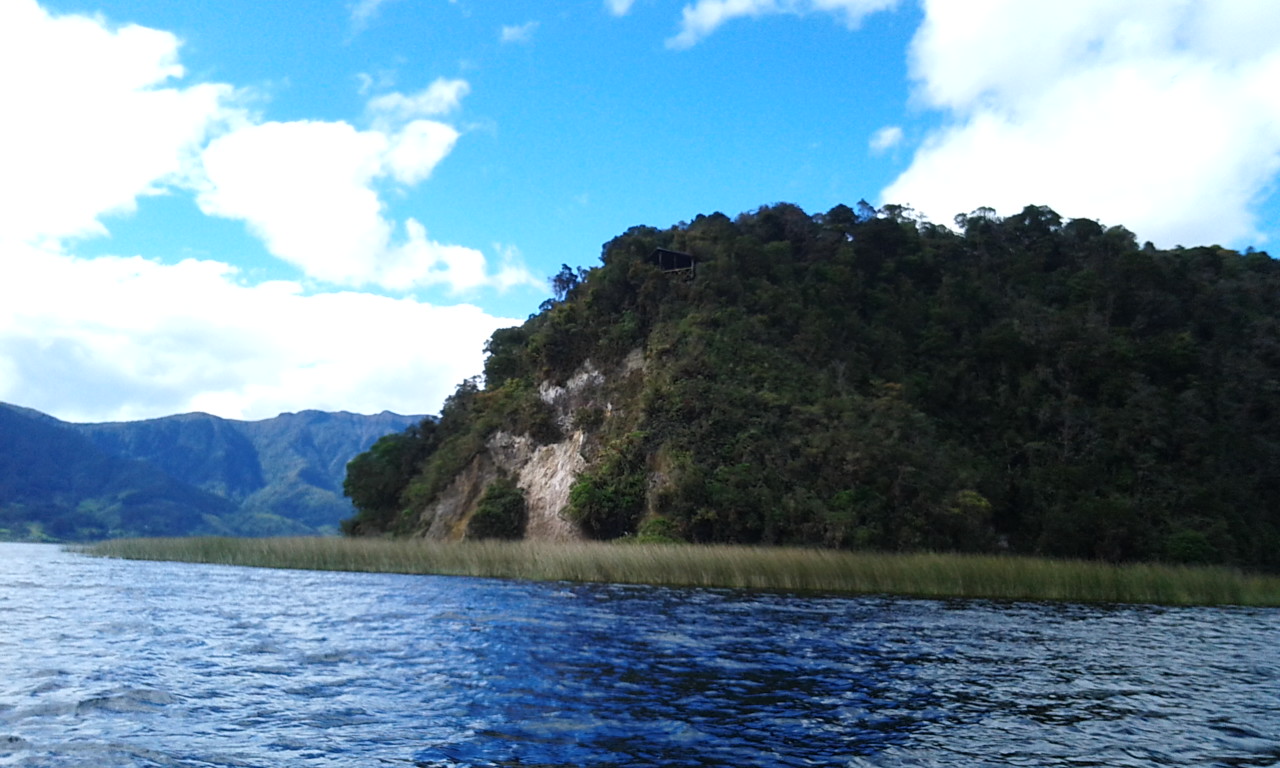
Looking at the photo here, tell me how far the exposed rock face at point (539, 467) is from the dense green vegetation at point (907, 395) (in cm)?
108

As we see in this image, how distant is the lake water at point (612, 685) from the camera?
1112 centimetres

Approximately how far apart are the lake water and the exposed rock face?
35802 millimetres

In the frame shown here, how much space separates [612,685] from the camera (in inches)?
578

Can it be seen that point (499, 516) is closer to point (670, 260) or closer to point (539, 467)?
point (539, 467)

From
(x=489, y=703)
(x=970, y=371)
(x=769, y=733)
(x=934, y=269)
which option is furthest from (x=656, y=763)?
(x=934, y=269)

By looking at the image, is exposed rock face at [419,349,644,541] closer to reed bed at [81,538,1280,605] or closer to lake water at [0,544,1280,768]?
reed bed at [81,538,1280,605]

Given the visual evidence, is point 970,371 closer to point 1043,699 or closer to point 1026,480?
point 1026,480

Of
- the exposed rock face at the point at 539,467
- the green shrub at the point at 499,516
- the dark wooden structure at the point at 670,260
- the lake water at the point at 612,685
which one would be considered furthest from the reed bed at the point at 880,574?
the dark wooden structure at the point at 670,260

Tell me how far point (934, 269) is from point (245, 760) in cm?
8226

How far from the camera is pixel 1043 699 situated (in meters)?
14.8

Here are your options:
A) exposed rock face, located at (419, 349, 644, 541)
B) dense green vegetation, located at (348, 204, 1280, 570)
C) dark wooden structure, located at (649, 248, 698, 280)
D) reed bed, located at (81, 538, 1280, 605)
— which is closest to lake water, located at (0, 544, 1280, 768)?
reed bed, located at (81, 538, 1280, 605)

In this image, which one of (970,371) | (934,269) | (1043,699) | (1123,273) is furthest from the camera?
(934,269)

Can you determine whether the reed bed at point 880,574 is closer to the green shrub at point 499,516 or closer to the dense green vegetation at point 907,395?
the dense green vegetation at point 907,395

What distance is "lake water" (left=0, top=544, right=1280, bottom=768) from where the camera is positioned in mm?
11125
